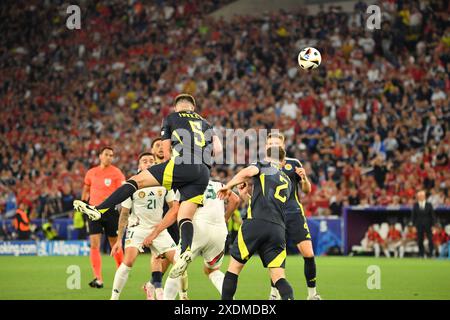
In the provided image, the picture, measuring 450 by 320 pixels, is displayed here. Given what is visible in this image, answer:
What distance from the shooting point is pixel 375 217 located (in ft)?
77.9

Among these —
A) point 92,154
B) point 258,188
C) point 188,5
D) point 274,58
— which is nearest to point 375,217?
point 274,58

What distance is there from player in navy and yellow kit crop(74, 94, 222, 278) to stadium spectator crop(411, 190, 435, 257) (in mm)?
12672

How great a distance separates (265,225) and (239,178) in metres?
0.67

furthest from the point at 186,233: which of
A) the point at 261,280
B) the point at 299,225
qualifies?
the point at 261,280

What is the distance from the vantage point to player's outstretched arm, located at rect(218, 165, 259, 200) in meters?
9.11

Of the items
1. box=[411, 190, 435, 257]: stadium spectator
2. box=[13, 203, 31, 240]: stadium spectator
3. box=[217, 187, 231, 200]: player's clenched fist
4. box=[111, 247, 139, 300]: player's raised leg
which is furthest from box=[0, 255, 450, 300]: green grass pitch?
box=[13, 203, 31, 240]: stadium spectator

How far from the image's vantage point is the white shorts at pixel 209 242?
1023 centimetres

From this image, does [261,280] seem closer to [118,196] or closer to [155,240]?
[155,240]

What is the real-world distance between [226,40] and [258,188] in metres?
25.2

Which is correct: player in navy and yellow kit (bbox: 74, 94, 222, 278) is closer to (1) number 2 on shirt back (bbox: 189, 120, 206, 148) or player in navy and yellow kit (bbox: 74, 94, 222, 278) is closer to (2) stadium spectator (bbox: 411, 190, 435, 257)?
(1) number 2 on shirt back (bbox: 189, 120, 206, 148)

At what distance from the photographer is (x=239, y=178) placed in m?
9.16

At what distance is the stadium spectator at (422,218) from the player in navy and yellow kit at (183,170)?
41.6ft

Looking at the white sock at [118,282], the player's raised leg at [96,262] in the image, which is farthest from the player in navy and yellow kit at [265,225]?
the player's raised leg at [96,262]

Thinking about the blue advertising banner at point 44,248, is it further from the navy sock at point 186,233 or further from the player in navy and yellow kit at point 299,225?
the navy sock at point 186,233
